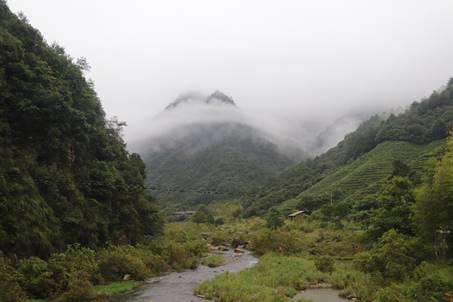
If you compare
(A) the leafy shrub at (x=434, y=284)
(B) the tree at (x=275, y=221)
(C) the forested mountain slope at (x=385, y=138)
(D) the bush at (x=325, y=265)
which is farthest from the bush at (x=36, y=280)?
(C) the forested mountain slope at (x=385, y=138)

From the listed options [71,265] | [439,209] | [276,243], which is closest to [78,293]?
[71,265]

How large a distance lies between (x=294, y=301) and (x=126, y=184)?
105 ft

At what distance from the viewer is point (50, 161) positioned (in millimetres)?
42062

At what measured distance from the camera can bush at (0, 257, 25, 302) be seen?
2316cm

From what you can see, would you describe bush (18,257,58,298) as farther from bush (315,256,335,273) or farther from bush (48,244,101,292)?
bush (315,256,335,273)

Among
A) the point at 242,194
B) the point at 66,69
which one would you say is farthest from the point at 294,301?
the point at 242,194

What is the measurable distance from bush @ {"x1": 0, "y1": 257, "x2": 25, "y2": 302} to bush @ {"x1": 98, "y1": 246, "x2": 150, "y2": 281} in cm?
990

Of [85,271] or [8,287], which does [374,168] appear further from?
[8,287]

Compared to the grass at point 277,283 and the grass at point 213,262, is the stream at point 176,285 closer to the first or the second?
the grass at point 213,262

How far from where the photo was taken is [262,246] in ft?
194

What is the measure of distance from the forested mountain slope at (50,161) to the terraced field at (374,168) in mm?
48493

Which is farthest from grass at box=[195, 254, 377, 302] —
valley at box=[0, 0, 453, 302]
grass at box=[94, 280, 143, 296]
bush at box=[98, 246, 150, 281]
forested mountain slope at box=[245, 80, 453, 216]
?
forested mountain slope at box=[245, 80, 453, 216]

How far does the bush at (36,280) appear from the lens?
2717 cm

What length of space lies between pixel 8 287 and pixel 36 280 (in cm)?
368
